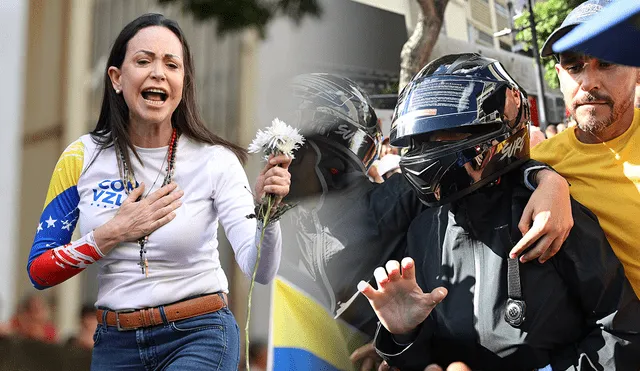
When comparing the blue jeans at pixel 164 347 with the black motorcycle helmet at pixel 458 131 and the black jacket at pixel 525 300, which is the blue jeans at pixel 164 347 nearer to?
the black jacket at pixel 525 300

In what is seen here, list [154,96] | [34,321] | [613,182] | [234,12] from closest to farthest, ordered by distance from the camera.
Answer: [154,96] < [613,182] < [234,12] < [34,321]

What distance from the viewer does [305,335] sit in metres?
3.11

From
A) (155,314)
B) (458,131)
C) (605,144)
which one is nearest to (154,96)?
(155,314)

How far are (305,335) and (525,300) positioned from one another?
1138 mm

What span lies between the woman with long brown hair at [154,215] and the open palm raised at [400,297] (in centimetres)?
32

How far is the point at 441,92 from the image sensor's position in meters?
2.38

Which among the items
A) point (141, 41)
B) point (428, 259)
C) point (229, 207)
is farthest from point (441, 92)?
point (141, 41)

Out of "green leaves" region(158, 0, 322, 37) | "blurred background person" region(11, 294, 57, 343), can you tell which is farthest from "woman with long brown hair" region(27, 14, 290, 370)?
"blurred background person" region(11, 294, 57, 343)

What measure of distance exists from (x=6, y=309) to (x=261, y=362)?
198cm

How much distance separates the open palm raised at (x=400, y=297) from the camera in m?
2.15

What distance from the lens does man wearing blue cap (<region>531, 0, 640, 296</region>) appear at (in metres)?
2.41

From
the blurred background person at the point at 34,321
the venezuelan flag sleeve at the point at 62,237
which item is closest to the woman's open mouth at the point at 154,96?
the venezuelan flag sleeve at the point at 62,237

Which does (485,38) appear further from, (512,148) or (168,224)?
(168,224)

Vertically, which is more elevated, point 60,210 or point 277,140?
point 277,140
